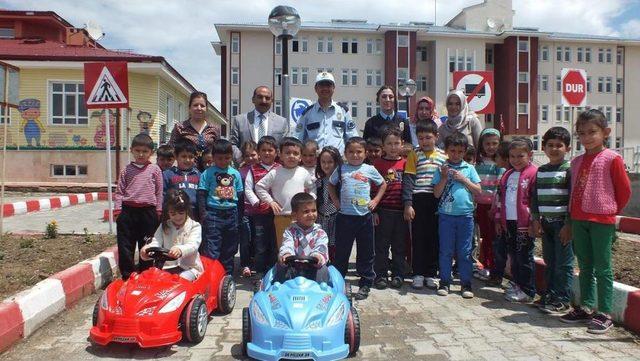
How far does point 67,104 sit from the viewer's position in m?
20.0

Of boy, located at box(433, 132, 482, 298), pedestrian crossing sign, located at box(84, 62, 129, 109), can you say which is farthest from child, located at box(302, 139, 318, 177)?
pedestrian crossing sign, located at box(84, 62, 129, 109)

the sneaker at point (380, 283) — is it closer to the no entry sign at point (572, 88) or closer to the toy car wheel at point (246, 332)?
the toy car wheel at point (246, 332)

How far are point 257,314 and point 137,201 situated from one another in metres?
2.51

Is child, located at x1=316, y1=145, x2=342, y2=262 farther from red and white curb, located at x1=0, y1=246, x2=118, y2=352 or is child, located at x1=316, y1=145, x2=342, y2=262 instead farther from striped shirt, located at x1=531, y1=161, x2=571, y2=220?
red and white curb, located at x1=0, y1=246, x2=118, y2=352

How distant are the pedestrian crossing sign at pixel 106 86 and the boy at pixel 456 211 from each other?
5.18 m

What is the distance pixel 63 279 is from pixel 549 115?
48934 millimetres

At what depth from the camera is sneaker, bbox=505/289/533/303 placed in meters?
5.23

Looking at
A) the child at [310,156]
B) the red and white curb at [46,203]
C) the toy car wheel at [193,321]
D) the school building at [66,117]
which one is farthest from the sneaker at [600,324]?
the school building at [66,117]

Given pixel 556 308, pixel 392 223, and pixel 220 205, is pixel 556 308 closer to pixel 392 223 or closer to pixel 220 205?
pixel 392 223

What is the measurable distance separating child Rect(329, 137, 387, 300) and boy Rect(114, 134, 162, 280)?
2.05 m

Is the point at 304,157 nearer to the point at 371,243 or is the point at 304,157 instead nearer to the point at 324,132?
the point at 324,132

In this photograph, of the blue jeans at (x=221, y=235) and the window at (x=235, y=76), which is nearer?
the blue jeans at (x=221, y=235)

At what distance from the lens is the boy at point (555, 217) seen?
15.7 ft

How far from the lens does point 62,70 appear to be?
19.7 meters
